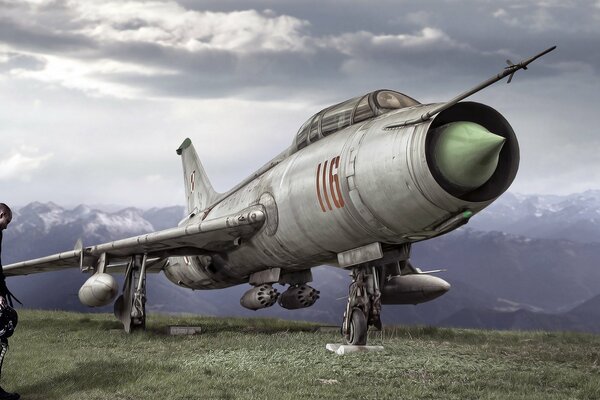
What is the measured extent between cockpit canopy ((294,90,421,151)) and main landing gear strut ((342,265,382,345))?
2846mm

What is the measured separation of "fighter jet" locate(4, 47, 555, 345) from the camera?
9.86m

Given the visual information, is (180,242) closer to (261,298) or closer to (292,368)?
(261,298)

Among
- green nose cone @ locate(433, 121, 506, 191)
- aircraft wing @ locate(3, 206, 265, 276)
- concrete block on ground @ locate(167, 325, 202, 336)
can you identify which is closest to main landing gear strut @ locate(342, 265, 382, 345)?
aircraft wing @ locate(3, 206, 265, 276)

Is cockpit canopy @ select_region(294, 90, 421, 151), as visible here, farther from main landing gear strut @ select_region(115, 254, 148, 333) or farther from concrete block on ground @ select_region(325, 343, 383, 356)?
main landing gear strut @ select_region(115, 254, 148, 333)

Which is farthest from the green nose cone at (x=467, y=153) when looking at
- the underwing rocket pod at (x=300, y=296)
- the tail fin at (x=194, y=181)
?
the tail fin at (x=194, y=181)

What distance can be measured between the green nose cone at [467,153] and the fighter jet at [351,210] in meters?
0.02

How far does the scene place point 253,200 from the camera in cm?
1492

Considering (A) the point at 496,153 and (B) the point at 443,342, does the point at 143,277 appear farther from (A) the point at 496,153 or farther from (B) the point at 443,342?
(A) the point at 496,153

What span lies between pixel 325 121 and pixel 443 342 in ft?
17.2

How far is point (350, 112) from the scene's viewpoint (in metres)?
12.6

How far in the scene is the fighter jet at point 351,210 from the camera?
9.86m

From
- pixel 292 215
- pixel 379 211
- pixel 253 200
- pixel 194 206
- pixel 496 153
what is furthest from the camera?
pixel 194 206

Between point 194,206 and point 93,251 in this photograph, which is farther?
point 194,206

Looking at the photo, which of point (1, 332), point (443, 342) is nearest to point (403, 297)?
point (443, 342)
